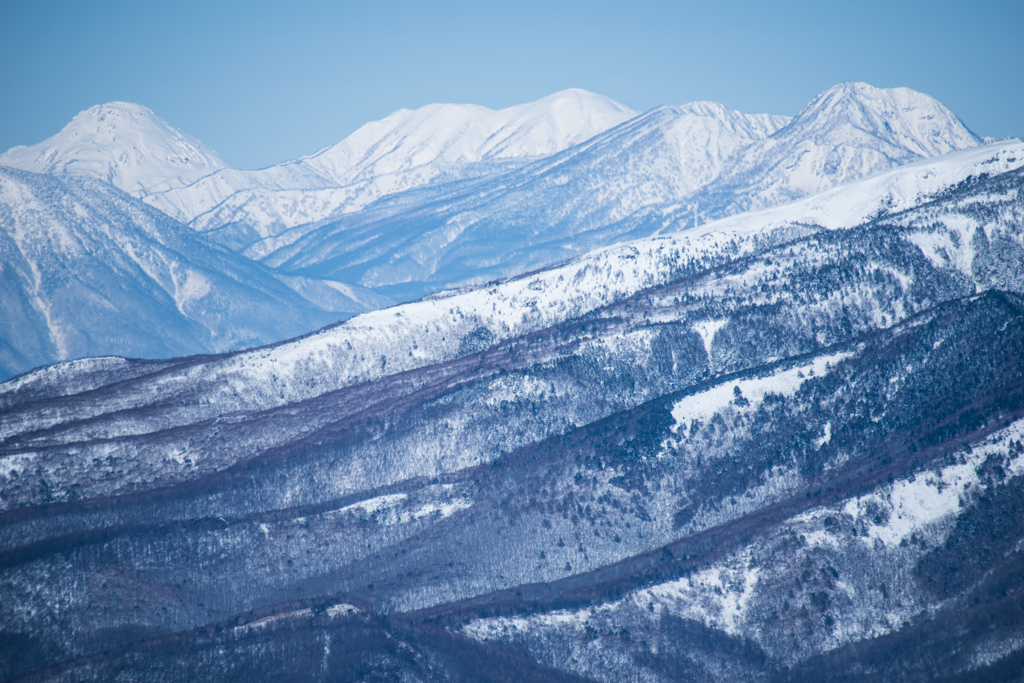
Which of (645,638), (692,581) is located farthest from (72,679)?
(692,581)

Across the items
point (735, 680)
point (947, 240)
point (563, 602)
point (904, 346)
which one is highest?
point (947, 240)

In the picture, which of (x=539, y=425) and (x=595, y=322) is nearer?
(x=539, y=425)

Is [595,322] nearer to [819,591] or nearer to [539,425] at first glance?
[539,425]

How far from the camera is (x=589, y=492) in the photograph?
14438 centimetres

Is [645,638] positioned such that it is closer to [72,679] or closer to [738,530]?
[738,530]

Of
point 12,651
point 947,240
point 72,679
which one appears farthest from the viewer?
point 947,240

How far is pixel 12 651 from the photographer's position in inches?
4653

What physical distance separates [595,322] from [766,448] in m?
54.4

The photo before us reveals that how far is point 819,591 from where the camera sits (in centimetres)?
11362

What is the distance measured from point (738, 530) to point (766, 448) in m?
19.3

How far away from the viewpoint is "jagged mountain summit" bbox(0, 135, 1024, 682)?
369ft

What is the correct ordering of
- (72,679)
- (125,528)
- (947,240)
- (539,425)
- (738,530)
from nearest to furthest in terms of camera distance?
1. (72,679)
2. (738,530)
3. (125,528)
4. (539,425)
5. (947,240)

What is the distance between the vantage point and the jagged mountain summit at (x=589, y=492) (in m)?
112

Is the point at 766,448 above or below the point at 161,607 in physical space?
above
